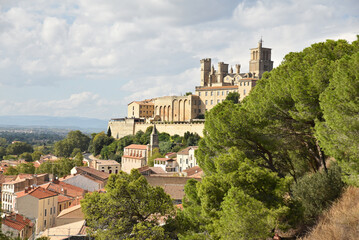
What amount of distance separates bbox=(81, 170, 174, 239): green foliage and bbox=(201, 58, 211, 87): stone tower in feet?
270

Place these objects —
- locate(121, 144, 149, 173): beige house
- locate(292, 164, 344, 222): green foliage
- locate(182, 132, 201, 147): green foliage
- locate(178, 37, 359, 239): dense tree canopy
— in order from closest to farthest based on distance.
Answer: locate(178, 37, 359, 239): dense tree canopy
locate(292, 164, 344, 222): green foliage
locate(121, 144, 149, 173): beige house
locate(182, 132, 201, 147): green foliage

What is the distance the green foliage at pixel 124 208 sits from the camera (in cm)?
1822

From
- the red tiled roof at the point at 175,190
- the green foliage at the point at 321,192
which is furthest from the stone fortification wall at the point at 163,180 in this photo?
the green foliage at the point at 321,192

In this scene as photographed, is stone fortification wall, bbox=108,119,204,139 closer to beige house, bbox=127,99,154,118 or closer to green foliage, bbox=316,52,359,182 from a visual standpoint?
beige house, bbox=127,99,154,118

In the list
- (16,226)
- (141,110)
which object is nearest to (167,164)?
(16,226)

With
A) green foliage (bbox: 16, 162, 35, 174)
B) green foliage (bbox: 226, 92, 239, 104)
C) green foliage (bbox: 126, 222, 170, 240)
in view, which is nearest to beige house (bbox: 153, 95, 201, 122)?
green foliage (bbox: 226, 92, 239, 104)

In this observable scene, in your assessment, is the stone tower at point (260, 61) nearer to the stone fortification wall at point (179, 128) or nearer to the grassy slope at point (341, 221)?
the stone fortification wall at point (179, 128)

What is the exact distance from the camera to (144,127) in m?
88.5

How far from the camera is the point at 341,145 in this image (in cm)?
1249

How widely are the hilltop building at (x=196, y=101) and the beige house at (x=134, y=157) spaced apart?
363 inches

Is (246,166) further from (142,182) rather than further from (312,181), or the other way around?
(142,182)

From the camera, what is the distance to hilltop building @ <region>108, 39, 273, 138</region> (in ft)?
269

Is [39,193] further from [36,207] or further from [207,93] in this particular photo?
[207,93]

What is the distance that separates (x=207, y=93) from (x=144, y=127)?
1548 cm
